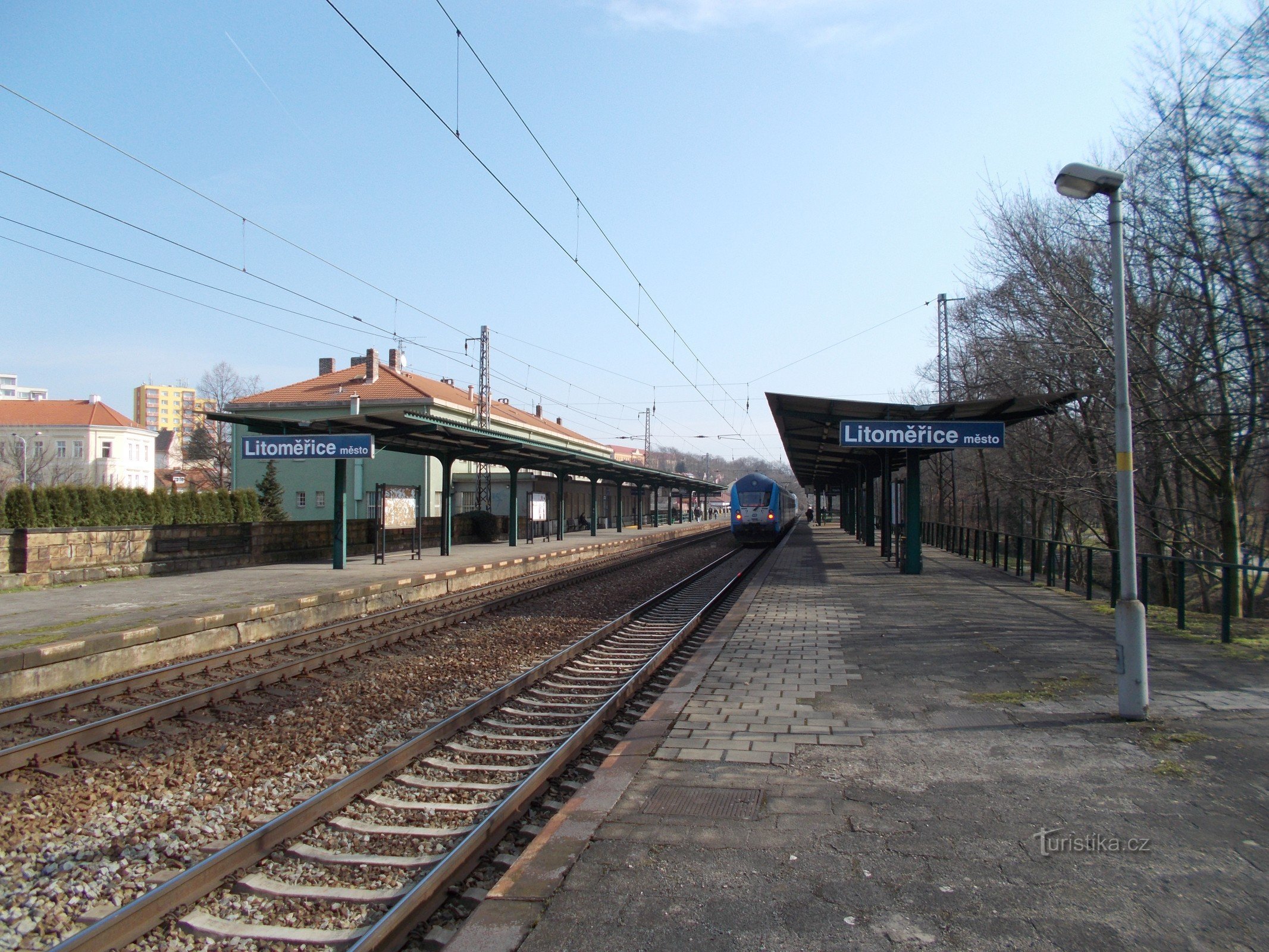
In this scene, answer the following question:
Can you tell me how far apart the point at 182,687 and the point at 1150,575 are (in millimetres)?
15990

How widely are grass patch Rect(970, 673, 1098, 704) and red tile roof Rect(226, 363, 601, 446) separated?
1363 inches

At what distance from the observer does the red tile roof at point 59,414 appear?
66375mm

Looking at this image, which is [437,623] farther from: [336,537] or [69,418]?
[69,418]

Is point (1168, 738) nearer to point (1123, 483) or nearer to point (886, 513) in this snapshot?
point (1123, 483)

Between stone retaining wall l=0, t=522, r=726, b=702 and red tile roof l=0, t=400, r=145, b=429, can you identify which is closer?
stone retaining wall l=0, t=522, r=726, b=702

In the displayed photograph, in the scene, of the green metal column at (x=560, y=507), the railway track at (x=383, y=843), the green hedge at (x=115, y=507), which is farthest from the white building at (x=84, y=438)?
the railway track at (x=383, y=843)

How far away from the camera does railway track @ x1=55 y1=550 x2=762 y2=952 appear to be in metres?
3.36

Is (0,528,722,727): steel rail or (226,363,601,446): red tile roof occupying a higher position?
(226,363,601,446): red tile roof

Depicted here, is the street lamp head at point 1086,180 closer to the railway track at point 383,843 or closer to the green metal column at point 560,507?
the railway track at point 383,843

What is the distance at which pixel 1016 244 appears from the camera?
18.2 metres

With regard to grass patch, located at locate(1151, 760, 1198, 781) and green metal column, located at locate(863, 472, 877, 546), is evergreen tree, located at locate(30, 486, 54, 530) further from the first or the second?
green metal column, located at locate(863, 472, 877, 546)

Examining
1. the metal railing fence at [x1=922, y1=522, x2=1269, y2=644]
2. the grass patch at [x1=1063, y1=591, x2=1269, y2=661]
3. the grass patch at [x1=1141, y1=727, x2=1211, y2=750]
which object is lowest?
the grass patch at [x1=1141, y1=727, x2=1211, y2=750]

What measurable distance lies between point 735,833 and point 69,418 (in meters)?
79.6

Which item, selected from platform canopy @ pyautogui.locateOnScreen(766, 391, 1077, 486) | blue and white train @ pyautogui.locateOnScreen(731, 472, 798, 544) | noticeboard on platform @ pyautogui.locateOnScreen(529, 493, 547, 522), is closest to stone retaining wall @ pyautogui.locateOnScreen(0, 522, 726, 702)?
platform canopy @ pyautogui.locateOnScreen(766, 391, 1077, 486)
